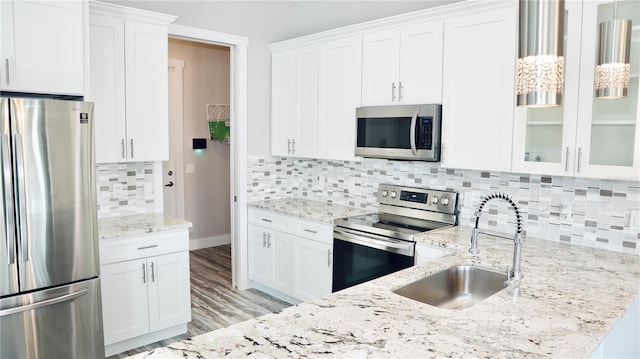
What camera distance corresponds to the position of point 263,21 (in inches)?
173

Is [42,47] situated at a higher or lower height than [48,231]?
higher

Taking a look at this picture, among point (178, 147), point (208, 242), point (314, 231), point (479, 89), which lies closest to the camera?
point (479, 89)

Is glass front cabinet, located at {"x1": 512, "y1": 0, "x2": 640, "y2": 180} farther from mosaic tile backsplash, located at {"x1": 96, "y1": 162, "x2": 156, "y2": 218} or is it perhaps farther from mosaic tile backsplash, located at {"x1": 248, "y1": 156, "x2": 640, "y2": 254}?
mosaic tile backsplash, located at {"x1": 96, "y1": 162, "x2": 156, "y2": 218}

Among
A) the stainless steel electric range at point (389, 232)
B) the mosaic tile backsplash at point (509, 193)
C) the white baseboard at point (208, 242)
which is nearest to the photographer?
the mosaic tile backsplash at point (509, 193)

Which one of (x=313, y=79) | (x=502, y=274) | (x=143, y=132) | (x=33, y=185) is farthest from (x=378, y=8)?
(x=33, y=185)

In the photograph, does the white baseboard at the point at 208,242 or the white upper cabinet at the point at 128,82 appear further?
the white baseboard at the point at 208,242

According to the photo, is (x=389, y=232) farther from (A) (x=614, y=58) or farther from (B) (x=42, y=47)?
(B) (x=42, y=47)

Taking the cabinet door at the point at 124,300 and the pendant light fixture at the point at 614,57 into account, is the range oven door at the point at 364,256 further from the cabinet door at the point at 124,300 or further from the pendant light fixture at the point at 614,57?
the pendant light fixture at the point at 614,57

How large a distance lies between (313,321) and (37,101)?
1.87 metres

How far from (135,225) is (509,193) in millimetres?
2574

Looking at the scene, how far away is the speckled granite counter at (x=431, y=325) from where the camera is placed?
1.30 metres

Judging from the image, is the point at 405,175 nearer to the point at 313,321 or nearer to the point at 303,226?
the point at 303,226

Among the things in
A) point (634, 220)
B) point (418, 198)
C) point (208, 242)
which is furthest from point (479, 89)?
point (208, 242)

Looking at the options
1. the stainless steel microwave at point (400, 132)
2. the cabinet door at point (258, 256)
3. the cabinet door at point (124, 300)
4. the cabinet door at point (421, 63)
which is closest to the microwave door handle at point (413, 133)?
the stainless steel microwave at point (400, 132)
